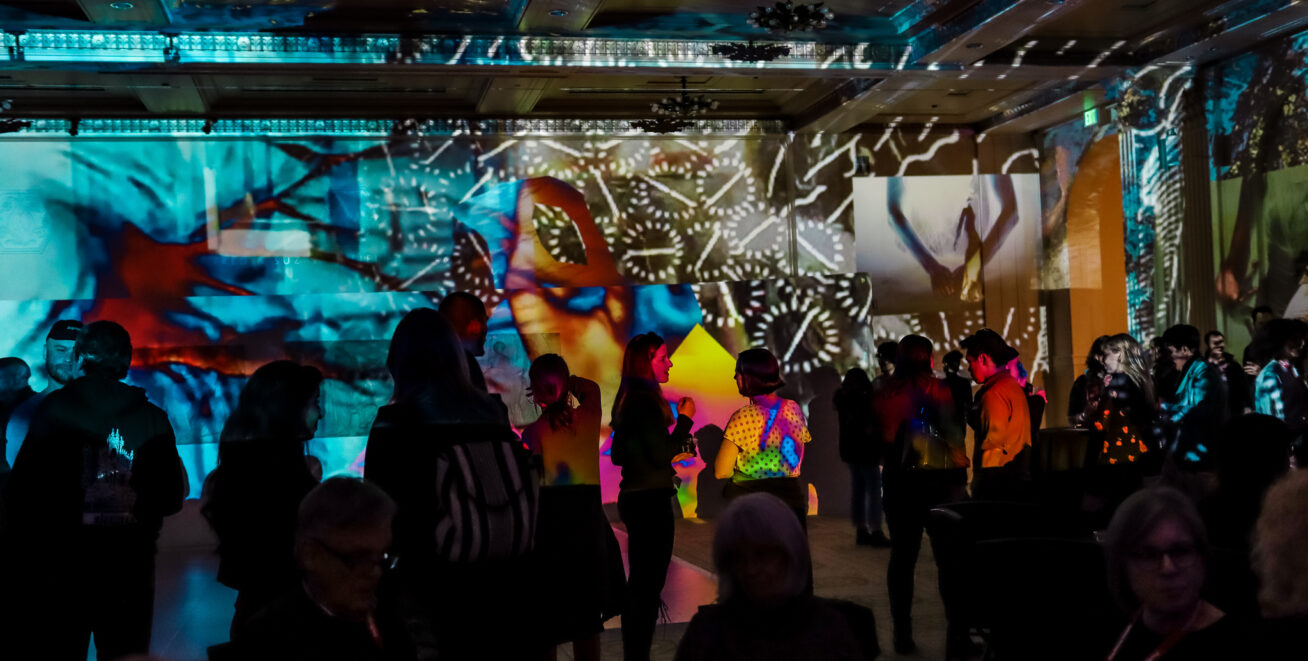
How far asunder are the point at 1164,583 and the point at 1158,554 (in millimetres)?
61

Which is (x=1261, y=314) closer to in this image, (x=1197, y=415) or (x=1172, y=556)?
(x=1197, y=415)

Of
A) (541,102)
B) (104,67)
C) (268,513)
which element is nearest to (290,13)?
(104,67)

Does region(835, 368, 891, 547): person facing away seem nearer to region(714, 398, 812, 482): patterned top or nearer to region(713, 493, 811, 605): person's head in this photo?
region(714, 398, 812, 482): patterned top

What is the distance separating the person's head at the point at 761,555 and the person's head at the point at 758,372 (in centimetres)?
240

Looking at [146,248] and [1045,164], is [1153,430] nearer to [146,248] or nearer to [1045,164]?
[1045,164]

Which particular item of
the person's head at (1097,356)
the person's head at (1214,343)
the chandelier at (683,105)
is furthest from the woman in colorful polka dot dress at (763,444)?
the chandelier at (683,105)

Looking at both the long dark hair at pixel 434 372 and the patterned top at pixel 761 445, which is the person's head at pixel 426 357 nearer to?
the long dark hair at pixel 434 372

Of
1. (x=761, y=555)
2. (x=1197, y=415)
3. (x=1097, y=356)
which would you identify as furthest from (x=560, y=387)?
(x=1197, y=415)

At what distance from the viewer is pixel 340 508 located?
87.6 inches

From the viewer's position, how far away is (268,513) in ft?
10.2

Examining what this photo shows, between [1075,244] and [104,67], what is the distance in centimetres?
901

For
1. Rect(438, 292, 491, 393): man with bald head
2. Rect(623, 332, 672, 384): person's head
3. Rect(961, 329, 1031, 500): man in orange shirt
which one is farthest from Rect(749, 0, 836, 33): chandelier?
Rect(438, 292, 491, 393): man with bald head

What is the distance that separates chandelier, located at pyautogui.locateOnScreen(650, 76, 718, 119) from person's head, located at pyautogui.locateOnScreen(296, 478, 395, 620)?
322 inches

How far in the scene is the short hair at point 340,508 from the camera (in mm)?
2211
